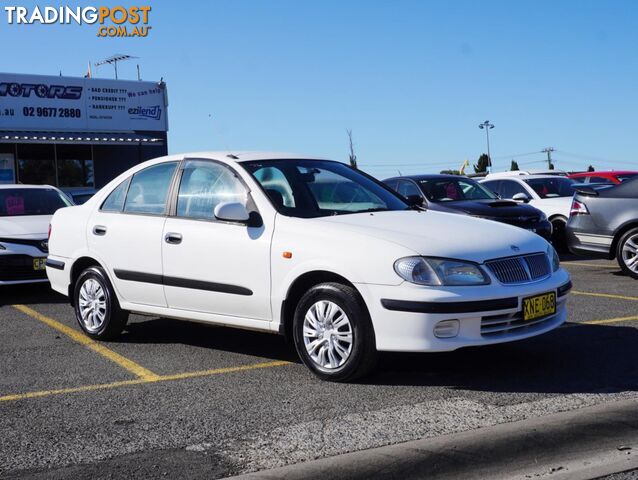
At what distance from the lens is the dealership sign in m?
25.4

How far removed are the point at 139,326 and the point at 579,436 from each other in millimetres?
4829

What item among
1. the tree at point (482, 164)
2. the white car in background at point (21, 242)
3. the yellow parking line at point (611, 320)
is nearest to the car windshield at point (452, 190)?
the white car in background at point (21, 242)

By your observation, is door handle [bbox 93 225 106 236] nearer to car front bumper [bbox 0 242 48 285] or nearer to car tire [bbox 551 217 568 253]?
car front bumper [bbox 0 242 48 285]

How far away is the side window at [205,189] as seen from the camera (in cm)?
655

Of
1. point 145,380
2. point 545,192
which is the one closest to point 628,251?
point 545,192

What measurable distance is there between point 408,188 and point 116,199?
743 cm

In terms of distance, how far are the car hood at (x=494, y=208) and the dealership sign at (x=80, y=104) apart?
1629 cm

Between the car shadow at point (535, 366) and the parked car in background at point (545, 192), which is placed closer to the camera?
the car shadow at point (535, 366)

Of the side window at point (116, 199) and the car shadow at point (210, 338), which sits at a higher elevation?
the side window at point (116, 199)

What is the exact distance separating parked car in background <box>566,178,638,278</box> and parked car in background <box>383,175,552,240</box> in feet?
5.18

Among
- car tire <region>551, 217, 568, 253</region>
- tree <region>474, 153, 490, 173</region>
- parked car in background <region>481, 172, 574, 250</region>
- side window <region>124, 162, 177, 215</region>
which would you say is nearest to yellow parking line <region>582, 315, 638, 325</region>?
side window <region>124, 162, 177, 215</region>

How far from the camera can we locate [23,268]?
10227 millimetres

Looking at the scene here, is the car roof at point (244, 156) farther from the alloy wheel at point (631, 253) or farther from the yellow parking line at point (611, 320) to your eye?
the alloy wheel at point (631, 253)

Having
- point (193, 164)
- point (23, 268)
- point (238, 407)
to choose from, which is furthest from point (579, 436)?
point (23, 268)
